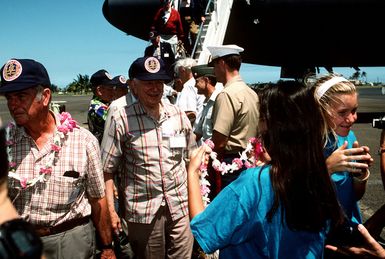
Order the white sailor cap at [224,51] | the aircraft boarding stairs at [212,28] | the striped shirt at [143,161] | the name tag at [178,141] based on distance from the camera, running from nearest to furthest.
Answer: the striped shirt at [143,161], the name tag at [178,141], the white sailor cap at [224,51], the aircraft boarding stairs at [212,28]

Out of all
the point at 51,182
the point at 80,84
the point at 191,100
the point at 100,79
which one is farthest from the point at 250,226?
the point at 80,84

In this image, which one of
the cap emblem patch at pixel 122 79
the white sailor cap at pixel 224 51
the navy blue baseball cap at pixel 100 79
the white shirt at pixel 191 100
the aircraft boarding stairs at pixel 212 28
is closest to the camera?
the white sailor cap at pixel 224 51

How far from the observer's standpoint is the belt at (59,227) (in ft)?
8.32

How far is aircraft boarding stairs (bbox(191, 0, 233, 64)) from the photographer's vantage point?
359 inches

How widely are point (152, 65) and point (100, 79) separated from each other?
9.81 ft

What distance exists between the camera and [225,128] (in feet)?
12.7

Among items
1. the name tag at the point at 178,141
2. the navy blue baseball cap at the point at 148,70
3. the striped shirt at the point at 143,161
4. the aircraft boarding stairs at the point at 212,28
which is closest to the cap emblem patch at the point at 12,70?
the striped shirt at the point at 143,161

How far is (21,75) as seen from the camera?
Answer: 248 centimetres

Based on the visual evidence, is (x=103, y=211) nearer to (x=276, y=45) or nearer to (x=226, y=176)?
(x=226, y=176)

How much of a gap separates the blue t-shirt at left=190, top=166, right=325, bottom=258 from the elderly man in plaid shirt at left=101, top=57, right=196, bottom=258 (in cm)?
151

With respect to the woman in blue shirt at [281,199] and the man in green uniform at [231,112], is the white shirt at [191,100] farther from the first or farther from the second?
the woman in blue shirt at [281,199]

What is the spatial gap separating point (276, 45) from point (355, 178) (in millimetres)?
13303

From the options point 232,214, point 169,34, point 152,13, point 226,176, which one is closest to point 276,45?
point 152,13

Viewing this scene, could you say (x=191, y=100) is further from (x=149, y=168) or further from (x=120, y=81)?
(x=149, y=168)
